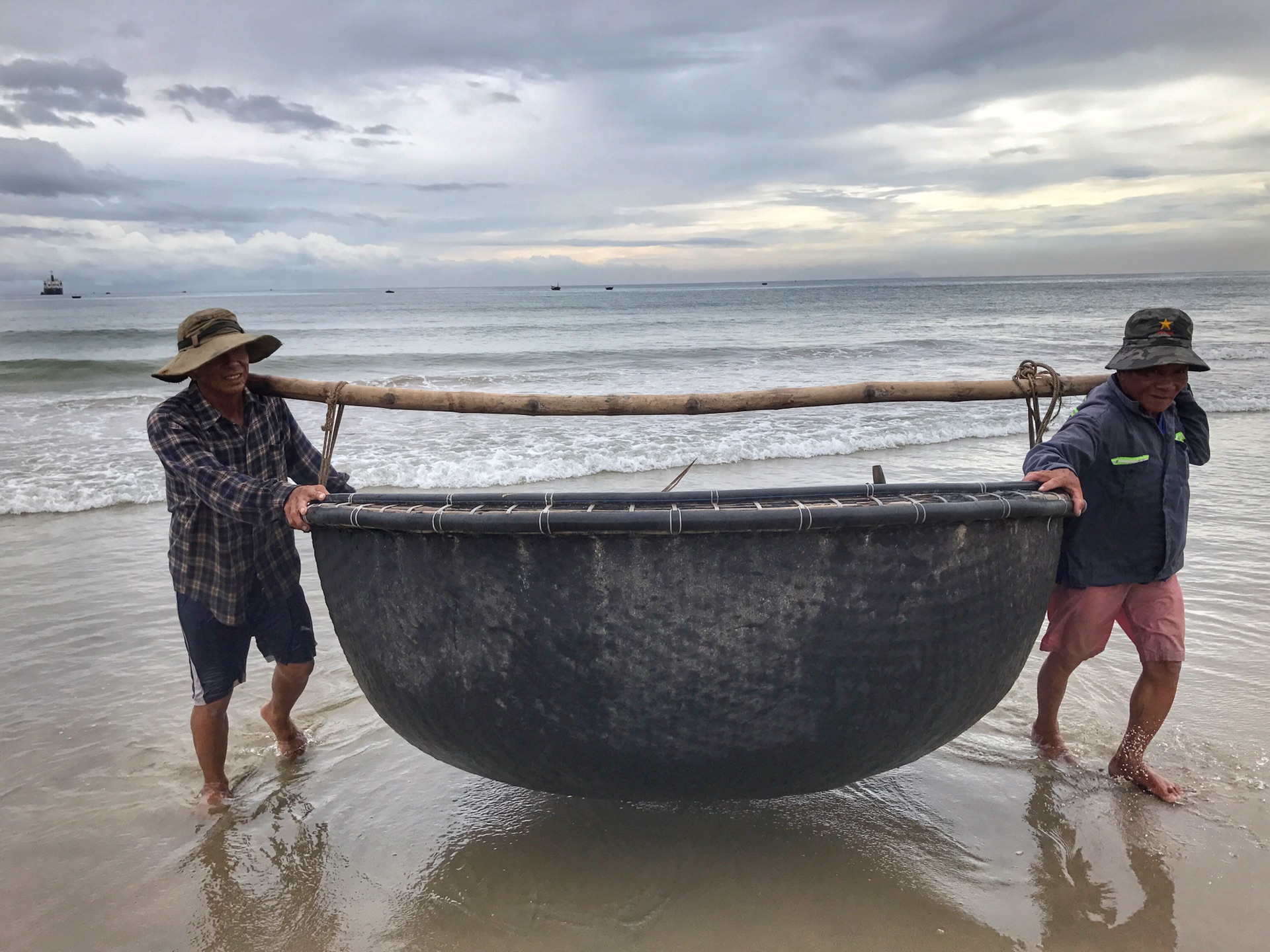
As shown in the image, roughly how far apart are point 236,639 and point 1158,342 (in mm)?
2819

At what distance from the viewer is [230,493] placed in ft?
7.10

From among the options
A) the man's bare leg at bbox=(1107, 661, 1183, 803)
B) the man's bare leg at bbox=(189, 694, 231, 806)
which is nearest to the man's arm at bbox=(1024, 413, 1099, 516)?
the man's bare leg at bbox=(1107, 661, 1183, 803)

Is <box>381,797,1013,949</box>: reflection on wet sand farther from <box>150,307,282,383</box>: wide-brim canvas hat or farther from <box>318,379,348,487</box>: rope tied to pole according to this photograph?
<box>150,307,282,383</box>: wide-brim canvas hat

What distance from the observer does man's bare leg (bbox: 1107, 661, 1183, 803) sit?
2.54 metres

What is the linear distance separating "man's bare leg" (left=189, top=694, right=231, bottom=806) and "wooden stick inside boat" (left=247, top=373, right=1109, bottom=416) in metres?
0.98

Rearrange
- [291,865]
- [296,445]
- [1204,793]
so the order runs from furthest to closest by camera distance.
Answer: [296,445]
[1204,793]
[291,865]

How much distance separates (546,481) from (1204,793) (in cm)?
537

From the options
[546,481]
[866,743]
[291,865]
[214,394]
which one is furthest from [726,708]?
[546,481]

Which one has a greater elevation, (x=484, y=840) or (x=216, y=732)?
(x=216, y=732)

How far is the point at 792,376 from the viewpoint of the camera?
15.0m

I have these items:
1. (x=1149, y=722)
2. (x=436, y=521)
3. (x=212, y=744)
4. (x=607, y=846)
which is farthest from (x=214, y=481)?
(x=1149, y=722)

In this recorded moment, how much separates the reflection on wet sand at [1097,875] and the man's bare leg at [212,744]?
7.61 feet

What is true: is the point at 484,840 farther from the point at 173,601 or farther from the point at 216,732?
the point at 173,601

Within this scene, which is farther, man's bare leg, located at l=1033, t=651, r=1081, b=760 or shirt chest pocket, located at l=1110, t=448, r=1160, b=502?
man's bare leg, located at l=1033, t=651, r=1081, b=760
